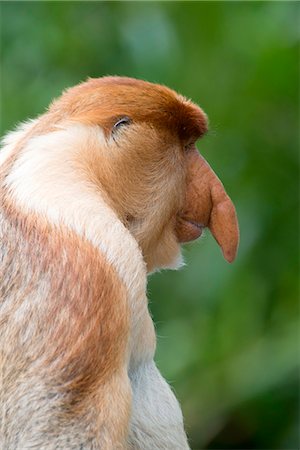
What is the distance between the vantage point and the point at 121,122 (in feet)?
8.54

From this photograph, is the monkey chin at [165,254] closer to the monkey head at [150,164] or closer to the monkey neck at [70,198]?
the monkey head at [150,164]

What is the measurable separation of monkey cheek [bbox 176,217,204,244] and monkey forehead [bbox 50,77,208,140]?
0.87 feet

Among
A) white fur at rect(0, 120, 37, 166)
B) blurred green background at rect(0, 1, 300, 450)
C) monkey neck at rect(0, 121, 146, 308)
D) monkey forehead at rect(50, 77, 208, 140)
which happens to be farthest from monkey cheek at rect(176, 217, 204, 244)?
blurred green background at rect(0, 1, 300, 450)

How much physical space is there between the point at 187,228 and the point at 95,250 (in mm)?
540

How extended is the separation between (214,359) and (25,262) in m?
2.61

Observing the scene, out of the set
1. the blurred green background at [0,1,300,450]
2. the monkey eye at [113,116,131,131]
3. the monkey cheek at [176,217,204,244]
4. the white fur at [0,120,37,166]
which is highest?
the monkey eye at [113,116,131,131]

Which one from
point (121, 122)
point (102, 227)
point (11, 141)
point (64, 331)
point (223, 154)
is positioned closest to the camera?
point (64, 331)

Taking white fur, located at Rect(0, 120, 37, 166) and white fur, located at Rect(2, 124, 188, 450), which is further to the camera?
white fur, located at Rect(0, 120, 37, 166)

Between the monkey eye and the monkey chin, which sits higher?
the monkey eye

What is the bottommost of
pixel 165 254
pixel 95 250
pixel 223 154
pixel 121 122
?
pixel 223 154

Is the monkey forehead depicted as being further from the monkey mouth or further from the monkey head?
the monkey mouth

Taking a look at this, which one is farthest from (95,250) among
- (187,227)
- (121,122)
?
(187,227)

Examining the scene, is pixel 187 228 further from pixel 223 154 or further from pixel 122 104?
pixel 223 154

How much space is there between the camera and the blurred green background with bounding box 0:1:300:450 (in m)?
4.82
